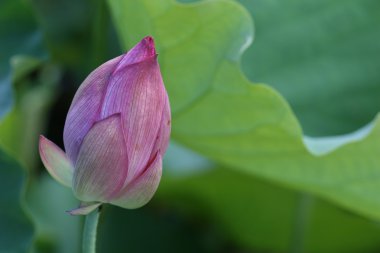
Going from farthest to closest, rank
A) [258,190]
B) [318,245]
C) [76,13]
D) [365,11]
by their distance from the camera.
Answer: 1. [76,13]
2. [318,245]
3. [258,190]
4. [365,11]

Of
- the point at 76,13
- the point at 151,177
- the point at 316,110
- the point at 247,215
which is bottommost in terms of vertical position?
the point at 247,215

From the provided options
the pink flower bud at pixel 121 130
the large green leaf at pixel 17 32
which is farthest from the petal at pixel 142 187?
the large green leaf at pixel 17 32

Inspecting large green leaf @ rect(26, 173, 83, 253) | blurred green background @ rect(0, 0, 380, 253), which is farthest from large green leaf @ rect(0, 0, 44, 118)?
large green leaf @ rect(26, 173, 83, 253)

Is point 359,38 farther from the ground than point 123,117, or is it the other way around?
point 123,117

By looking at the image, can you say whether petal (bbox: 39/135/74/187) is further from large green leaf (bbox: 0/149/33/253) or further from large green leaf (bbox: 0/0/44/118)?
large green leaf (bbox: 0/0/44/118)

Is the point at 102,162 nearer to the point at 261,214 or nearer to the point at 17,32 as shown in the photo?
the point at 17,32

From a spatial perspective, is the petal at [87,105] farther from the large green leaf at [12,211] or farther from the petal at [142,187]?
the large green leaf at [12,211]

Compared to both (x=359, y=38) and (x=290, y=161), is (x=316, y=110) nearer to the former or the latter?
(x=359, y=38)

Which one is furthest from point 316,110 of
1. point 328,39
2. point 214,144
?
point 214,144

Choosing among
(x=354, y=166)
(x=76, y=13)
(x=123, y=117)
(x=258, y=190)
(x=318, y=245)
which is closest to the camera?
(x=123, y=117)
